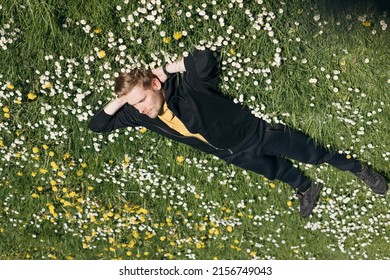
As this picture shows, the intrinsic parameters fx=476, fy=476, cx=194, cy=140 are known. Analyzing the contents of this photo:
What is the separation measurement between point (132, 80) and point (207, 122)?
0.43 meters

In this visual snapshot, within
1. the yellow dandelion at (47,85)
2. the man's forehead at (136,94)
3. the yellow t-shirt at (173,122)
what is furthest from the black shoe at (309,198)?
the yellow dandelion at (47,85)

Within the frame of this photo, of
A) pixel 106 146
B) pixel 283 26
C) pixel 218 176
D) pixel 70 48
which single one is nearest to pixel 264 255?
pixel 218 176

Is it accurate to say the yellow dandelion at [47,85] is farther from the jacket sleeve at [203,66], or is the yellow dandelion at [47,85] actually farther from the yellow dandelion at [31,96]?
the jacket sleeve at [203,66]

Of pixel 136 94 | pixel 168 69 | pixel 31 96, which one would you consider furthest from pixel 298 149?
pixel 31 96

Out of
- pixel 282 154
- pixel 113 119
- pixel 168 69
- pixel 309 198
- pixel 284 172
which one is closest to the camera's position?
pixel 168 69

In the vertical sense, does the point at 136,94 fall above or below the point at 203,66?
below

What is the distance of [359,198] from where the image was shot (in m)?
→ 2.95

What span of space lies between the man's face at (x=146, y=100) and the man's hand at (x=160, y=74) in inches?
3.8

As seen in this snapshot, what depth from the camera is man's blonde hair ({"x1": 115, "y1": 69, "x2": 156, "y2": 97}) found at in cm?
230

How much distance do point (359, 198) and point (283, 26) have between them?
1234mm

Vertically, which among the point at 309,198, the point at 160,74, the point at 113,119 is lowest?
the point at 309,198

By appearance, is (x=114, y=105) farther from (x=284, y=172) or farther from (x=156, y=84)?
(x=284, y=172)

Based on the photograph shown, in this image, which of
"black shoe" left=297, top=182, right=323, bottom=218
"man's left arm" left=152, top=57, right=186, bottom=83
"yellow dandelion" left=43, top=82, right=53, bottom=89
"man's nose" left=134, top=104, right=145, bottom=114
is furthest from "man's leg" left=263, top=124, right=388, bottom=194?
"yellow dandelion" left=43, top=82, right=53, bottom=89

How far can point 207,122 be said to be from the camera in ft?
7.95
